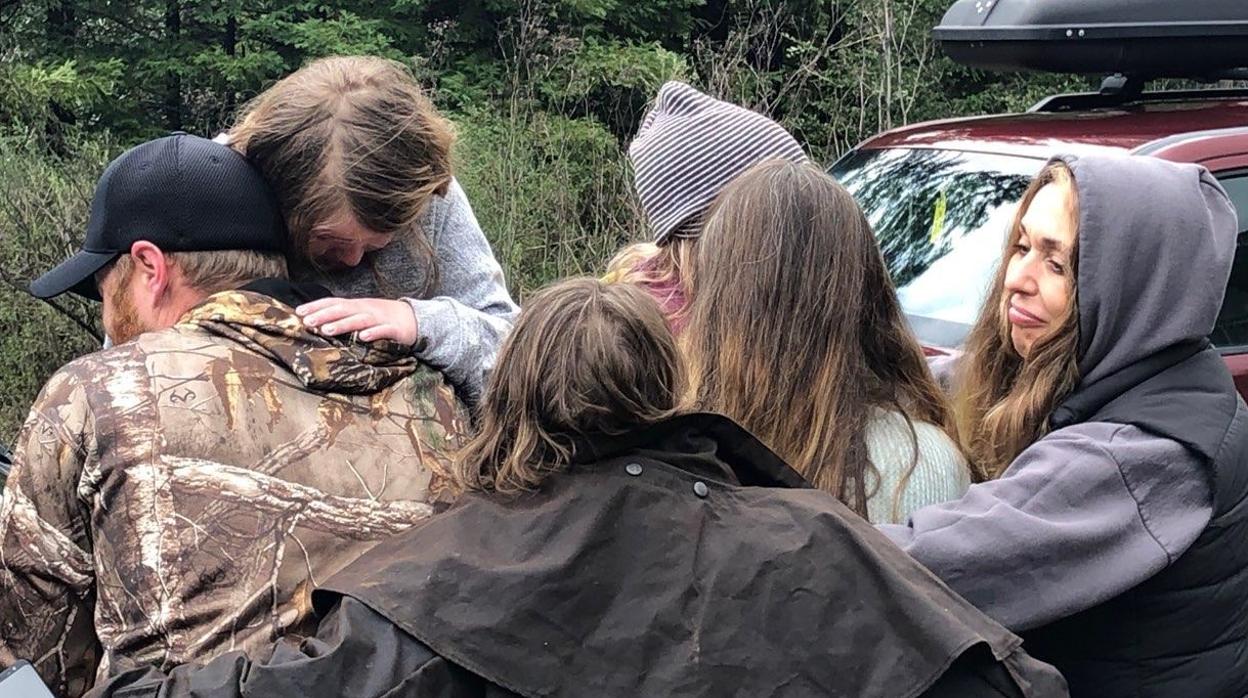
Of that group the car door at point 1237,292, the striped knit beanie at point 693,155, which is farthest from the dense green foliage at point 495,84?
the striped knit beanie at point 693,155

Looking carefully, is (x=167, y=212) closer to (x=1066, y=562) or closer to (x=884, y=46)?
(x=1066, y=562)

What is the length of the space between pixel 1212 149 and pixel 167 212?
3.08 m

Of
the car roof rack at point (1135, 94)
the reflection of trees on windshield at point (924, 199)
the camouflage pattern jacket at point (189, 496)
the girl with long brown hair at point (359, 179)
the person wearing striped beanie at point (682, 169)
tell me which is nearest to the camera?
the camouflage pattern jacket at point (189, 496)

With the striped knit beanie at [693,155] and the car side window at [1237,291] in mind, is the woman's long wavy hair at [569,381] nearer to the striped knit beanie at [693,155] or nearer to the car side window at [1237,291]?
the striped knit beanie at [693,155]

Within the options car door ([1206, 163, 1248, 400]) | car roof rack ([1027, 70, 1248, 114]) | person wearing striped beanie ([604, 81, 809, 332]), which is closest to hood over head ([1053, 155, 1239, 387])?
person wearing striped beanie ([604, 81, 809, 332])

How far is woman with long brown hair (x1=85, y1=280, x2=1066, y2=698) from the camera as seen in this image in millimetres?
1436

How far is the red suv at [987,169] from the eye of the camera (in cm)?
377

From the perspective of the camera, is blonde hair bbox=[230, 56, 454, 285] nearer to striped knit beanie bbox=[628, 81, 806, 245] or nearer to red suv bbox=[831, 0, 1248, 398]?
striped knit beanie bbox=[628, 81, 806, 245]

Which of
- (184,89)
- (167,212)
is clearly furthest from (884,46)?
(167,212)

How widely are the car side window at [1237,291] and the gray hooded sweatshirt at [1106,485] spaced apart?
1924 mm

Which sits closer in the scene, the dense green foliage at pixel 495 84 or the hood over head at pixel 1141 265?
the hood over head at pixel 1141 265

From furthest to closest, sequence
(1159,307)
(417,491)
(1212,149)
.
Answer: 1. (1212,149)
2. (1159,307)
3. (417,491)

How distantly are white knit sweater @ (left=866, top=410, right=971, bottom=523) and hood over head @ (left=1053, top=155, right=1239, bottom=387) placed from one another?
0.24 meters

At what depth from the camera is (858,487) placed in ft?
6.41
